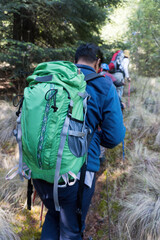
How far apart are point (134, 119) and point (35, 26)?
15.2 feet

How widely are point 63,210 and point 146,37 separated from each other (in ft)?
33.3

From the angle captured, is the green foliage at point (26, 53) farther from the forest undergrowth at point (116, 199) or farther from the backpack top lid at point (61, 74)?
the backpack top lid at point (61, 74)

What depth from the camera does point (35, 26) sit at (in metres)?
5.89

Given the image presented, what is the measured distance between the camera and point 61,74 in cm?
123

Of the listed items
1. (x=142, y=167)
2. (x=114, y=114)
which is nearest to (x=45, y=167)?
(x=114, y=114)

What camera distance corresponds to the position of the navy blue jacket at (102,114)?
54.0 inches

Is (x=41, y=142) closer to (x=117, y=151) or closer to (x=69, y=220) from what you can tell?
(x=69, y=220)

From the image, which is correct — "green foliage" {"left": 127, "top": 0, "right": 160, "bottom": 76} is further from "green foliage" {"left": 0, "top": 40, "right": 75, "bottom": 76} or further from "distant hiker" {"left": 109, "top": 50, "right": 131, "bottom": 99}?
"green foliage" {"left": 0, "top": 40, "right": 75, "bottom": 76}

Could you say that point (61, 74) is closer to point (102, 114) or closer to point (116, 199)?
point (102, 114)

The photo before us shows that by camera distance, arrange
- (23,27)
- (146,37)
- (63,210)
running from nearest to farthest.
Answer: (63,210), (23,27), (146,37)

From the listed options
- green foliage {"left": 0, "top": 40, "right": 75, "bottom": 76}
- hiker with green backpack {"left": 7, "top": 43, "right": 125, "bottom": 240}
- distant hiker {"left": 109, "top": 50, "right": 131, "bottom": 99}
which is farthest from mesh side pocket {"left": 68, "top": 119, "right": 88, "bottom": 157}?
distant hiker {"left": 109, "top": 50, "right": 131, "bottom": 99}

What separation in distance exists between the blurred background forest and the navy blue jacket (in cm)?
130

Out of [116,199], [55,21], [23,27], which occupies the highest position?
[55,21]

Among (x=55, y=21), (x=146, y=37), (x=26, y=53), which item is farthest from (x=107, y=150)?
(x=146, y=37)
